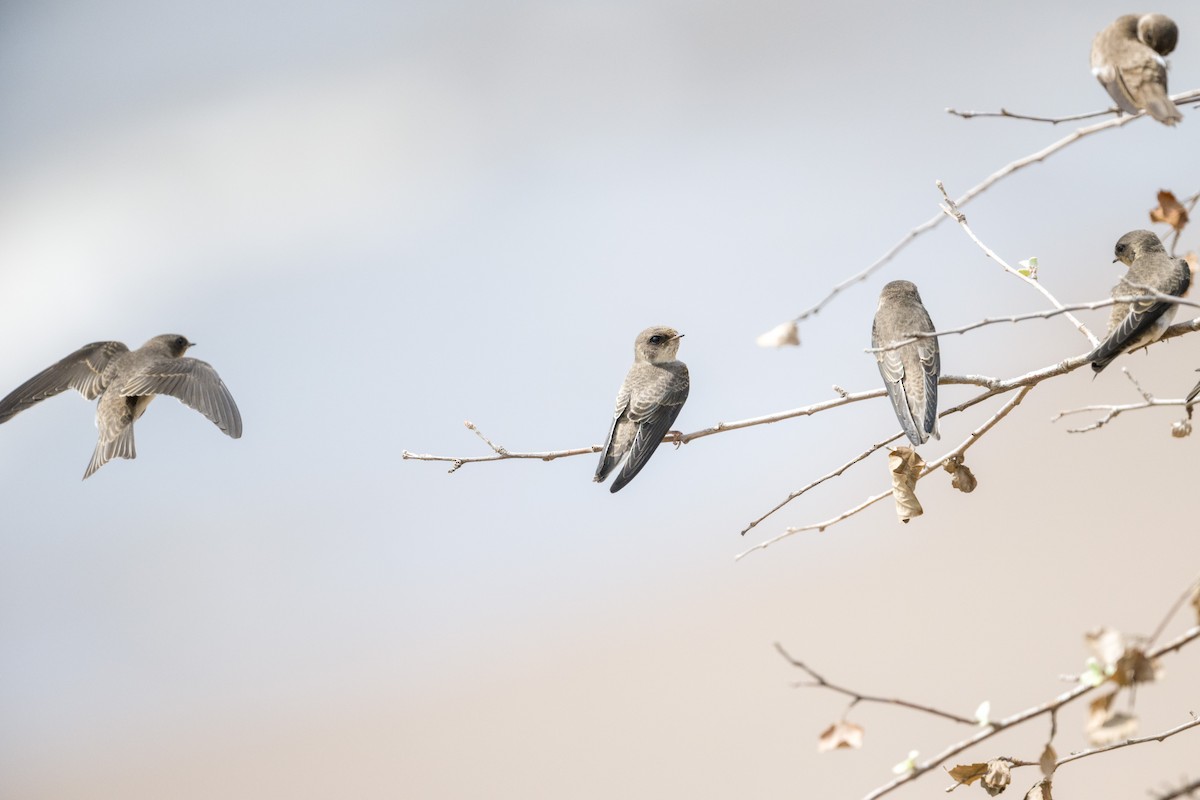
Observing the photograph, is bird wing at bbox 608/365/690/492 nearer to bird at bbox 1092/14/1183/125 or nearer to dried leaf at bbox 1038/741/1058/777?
bird at bbox 1092/14/1183/125

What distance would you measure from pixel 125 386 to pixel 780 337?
14.0 feet

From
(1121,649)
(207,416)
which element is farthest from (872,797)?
(207,416)

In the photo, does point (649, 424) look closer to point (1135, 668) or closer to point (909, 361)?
point (909, 361)

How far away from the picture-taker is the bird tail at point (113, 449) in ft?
17.5

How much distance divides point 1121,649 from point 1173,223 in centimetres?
118

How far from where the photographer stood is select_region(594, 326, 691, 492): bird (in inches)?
189

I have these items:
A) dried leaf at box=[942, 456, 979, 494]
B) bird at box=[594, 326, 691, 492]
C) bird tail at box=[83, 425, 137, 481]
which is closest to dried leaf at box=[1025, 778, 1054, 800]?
dried leaf at box=[942, 456, 979, 494]

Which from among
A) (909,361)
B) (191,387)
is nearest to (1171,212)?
(909,361)

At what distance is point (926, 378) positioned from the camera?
401 centimetres

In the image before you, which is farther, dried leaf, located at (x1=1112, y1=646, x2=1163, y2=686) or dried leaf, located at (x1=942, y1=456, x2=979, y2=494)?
dried leaf, located at (x1=942, y1=456, x2=979, y2=494)

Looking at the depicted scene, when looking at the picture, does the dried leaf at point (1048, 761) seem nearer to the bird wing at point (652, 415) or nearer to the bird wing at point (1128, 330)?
the bird wing at point (1128, 330)

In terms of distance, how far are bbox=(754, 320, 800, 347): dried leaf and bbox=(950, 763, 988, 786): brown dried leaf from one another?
97 cm

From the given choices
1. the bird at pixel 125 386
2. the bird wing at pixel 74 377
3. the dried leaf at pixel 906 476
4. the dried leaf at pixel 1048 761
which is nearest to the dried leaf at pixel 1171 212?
the dried leaf at pixel 906 476

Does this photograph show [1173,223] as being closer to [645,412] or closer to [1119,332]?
[1119,332]
